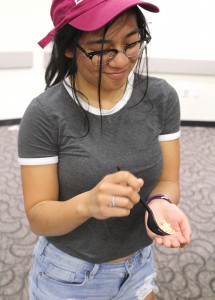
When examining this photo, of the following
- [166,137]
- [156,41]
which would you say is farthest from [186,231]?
[156,41]

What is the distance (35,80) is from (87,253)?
2816 millimetres

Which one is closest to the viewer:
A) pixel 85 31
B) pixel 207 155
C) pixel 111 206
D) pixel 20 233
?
pixel 111 206

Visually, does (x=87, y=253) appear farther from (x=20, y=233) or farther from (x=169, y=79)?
(x=169, y=79)

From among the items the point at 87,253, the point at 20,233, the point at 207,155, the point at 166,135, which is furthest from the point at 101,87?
the point at 207,155

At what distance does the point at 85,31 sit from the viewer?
765 millimetres

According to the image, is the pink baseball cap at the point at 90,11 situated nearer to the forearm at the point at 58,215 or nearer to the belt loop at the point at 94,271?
the forearm at the point at 58,215

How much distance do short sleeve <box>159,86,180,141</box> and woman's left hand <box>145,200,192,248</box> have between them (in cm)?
20

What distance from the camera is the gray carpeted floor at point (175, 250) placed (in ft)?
5.84

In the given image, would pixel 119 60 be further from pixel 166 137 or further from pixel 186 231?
pixel 186 231

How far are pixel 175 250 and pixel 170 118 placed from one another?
135 centimetres

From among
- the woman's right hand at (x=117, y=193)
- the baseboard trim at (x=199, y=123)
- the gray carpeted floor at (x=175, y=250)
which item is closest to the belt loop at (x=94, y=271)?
the woman's right hand at (x=117, y=193)

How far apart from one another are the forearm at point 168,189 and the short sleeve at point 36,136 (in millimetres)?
378

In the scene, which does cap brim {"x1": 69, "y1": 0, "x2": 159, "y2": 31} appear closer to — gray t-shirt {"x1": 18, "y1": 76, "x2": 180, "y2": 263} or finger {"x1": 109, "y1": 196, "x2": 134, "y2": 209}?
gray t-shirt {"x1": 18, "y1": 76, "x2": 180, "y2": 263}

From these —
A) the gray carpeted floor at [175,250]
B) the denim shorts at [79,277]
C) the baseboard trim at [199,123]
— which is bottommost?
the gray carpeted floor at [175,250]
